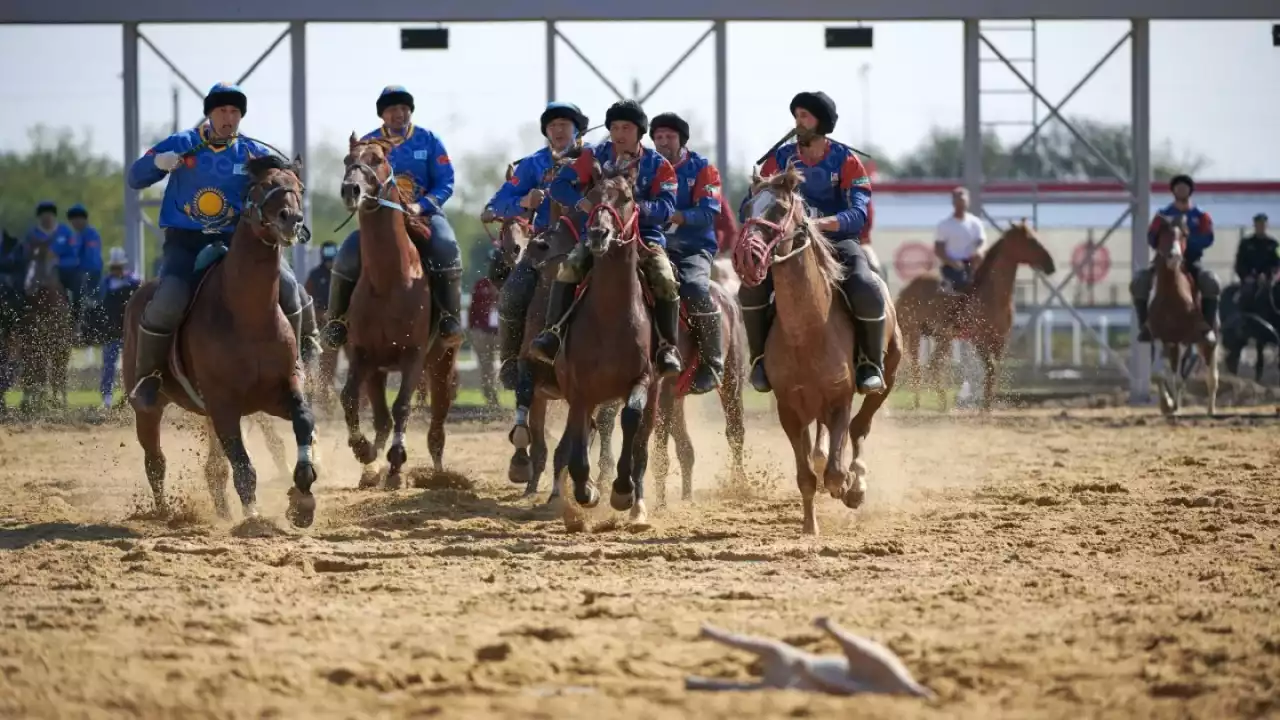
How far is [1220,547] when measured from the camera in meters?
9.10

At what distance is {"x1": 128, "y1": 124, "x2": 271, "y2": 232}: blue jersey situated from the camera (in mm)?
10445

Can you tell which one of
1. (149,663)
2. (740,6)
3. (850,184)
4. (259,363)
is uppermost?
(740,6)

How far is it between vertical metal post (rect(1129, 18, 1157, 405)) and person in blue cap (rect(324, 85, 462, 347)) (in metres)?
12.5

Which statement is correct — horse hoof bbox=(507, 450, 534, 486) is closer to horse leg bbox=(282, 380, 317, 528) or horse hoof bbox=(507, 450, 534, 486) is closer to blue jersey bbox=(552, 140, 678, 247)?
horse leg bbox=(282, 380, 317, 528)

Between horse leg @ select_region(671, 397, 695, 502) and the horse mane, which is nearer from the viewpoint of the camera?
the horse mane

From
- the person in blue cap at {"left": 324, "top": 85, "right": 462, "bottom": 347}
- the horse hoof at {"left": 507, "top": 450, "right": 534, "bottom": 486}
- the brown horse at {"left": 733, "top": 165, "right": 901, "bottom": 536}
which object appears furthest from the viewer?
the person in blue cap at {"left": 324, "top": 85, "right": 462, "bottom": 347}

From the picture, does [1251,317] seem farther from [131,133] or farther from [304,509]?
[304,509]

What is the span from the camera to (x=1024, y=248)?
19609 millimetres

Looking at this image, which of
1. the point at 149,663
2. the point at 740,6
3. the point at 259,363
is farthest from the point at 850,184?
the point at 740,6

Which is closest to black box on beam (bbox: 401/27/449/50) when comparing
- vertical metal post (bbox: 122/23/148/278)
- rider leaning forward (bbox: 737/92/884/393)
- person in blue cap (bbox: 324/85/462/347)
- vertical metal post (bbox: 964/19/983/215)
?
vertical metal post (bbox: 122/23/148/278)

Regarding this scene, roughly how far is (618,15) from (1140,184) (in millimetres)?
7200

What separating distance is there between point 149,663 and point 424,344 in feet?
21.5

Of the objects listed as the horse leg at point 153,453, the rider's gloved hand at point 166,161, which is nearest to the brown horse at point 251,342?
the rider's gloved hand at point 166,161

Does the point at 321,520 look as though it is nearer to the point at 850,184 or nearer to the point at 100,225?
the point at 850,184
